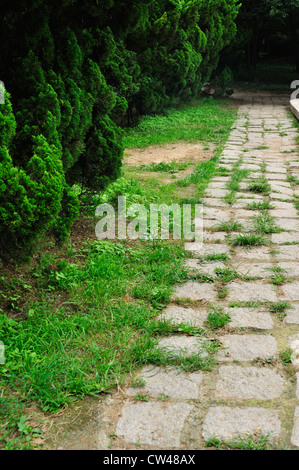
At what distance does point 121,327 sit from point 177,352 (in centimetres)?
41

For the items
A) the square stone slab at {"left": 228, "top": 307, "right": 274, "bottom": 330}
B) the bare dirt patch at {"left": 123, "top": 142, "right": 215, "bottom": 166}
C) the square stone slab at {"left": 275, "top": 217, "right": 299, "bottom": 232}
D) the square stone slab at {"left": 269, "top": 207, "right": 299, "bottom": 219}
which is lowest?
the bare dirt patch at {"left": 123, "top": 142, "right": 215, "bottom": 166}

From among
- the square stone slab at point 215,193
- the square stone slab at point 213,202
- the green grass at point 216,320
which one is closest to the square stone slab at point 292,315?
the green grass at point 216,320

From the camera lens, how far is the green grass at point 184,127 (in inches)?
319

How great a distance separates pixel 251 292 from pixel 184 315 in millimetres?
553

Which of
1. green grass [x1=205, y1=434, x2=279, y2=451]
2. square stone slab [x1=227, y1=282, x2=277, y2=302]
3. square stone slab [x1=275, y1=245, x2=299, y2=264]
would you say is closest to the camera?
green grass [x1=205, y1=434, x2=279, y2=451]

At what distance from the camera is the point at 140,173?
20.3ft

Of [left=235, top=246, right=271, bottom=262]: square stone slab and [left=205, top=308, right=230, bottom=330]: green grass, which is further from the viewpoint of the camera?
[left=235, top=246, right=271, bottom=262]: square stone slab

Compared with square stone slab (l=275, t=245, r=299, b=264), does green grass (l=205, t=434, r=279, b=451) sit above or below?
above

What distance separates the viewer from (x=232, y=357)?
2.60 m

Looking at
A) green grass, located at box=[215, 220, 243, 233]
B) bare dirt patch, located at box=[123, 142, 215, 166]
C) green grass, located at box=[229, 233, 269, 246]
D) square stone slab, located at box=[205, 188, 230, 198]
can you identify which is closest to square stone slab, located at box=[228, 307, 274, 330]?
green grass, located at box=[229, 233, 269, 246]

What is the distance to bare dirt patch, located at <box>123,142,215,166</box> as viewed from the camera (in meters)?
6.90

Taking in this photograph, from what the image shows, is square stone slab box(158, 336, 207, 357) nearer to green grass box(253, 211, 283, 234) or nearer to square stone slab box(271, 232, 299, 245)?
square stone slab box(271, 232, 299, 245)

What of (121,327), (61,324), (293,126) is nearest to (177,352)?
(121,327)

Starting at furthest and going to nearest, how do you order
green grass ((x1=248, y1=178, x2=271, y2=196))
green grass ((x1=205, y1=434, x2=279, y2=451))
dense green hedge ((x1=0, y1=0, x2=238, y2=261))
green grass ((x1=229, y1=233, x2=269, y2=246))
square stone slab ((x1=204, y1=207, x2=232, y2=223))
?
green grass ((x1=248, y1=178, x2=271, y2=196)) < square stone slab ((x1=204, y1=207, x2=232, y2=223)) < green grass ((x1=229, y1=233, x2=269, y2=246)) < dense green hedge ((x1=0, y1=0, x2=238, y2=261)) < green grass ((x1=205, y1=434, x2=279, y2=451))
